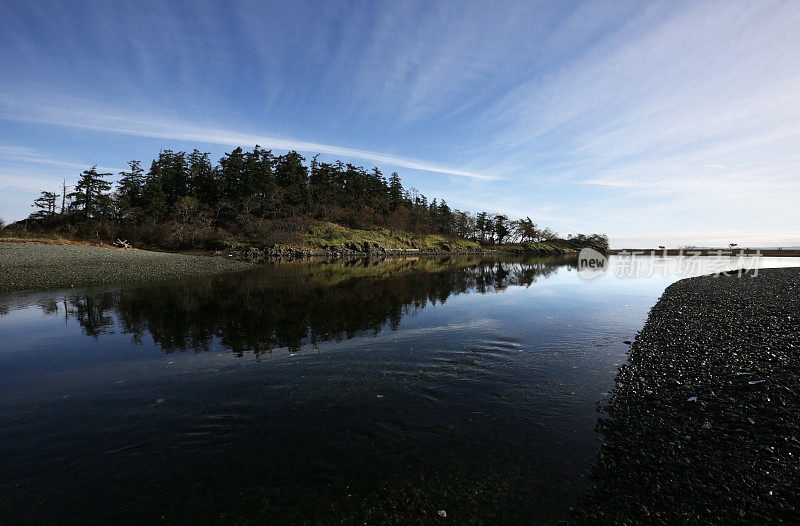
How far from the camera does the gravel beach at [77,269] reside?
24.2 metres

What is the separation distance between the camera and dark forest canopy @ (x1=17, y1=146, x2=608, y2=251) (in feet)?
243

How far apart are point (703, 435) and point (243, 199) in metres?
105

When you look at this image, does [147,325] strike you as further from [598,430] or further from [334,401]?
→ [598,430]

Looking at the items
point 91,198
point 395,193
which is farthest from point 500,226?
point 91,198

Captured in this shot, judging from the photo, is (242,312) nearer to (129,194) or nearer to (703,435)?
(703,435)

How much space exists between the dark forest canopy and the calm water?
244 feet

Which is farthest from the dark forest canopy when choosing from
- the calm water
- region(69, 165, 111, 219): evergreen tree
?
the calm water

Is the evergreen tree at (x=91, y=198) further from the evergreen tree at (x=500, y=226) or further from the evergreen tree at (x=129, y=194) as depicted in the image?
the evergreen tree at (x=500, y=226)

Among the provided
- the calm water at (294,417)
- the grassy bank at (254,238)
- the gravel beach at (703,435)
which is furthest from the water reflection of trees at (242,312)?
the grassy bank at (254,238)

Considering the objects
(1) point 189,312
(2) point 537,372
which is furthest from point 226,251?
(2) point 537,372

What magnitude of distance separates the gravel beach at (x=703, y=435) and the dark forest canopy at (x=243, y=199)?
273ft

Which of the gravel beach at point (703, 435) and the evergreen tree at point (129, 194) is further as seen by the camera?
the evergreen tree at point (129, 194)

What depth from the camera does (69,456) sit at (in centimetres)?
589

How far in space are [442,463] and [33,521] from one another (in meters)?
5.92
